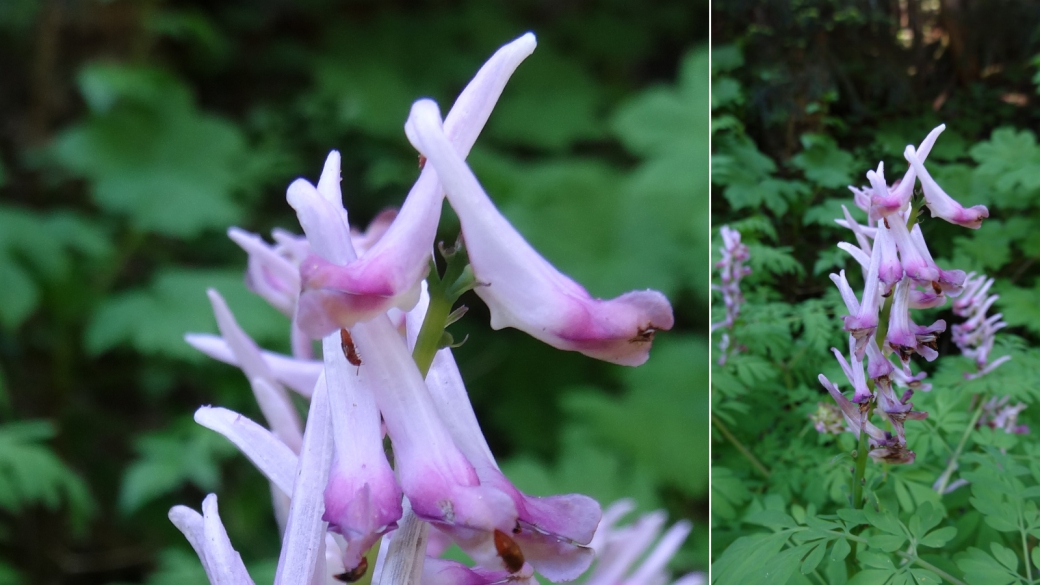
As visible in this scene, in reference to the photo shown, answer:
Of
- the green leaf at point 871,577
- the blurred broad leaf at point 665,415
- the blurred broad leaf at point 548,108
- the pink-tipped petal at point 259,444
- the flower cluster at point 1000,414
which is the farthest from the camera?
the blurred broad leaf at point 548,108

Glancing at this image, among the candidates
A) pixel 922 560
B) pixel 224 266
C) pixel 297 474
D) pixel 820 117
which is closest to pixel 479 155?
pixel 224 266

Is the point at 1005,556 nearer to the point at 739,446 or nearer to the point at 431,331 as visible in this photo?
the point at 739,446

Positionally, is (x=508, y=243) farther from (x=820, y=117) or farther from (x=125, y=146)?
(x=125, y=146)

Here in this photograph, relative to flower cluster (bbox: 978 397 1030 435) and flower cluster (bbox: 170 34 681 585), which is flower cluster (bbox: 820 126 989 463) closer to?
flower cluster (bbox: 978 397 1030 435)

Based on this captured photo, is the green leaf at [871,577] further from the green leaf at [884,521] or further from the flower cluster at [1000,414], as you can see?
the flower cluster at [1000,414]

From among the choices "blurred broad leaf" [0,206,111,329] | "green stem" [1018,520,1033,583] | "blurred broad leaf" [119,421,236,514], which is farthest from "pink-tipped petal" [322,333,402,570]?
"blurred broad leaf" [0,206,111,329]

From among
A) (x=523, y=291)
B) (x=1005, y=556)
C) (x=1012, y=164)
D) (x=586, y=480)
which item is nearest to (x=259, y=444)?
(x=523, y=291)

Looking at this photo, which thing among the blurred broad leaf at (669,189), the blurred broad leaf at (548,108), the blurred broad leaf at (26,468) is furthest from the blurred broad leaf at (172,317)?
the blurred broad leaf at (548,108)
